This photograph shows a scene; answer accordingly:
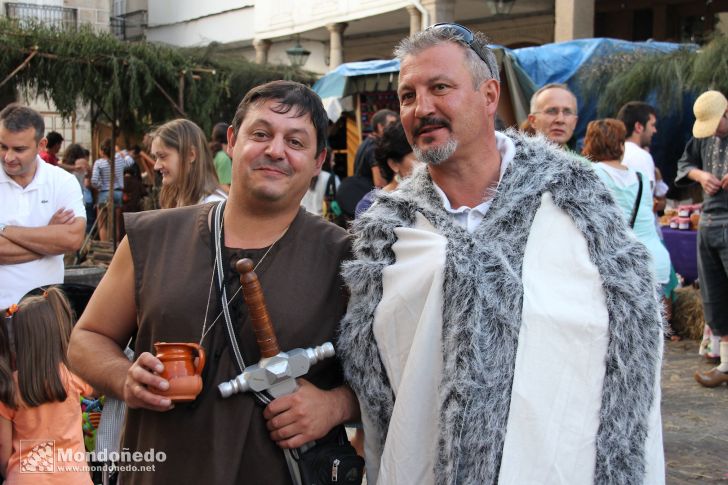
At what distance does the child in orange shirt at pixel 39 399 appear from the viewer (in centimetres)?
322

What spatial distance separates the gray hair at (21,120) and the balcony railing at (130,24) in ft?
80.5

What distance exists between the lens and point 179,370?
1.99 meters

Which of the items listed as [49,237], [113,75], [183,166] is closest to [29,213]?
[49,237]

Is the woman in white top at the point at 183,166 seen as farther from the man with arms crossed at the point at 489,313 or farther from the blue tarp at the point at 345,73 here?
the blue tarp at the point at 345,73

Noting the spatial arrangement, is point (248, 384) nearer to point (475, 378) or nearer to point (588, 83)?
point (475, 378)

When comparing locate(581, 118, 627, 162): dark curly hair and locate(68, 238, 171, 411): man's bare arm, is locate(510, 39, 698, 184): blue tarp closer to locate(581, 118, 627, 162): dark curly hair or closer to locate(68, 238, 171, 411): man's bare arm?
locate(581, 118, 627, 162): dark curly hair

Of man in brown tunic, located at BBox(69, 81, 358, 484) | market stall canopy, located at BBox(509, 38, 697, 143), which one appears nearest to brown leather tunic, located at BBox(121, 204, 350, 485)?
man in brown tunic, located at BBox(69, 81, 358, 484)

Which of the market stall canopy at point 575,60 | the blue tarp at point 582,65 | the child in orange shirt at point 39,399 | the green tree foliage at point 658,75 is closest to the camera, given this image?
the child in orange shirt at point 39,399

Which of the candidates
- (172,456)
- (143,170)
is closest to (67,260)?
(143,170)

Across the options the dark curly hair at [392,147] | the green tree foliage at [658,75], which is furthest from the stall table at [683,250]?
the dark curly hair at [392,147]

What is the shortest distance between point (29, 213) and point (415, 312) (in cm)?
313

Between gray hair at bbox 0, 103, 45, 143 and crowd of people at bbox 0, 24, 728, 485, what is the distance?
2516 millimetres

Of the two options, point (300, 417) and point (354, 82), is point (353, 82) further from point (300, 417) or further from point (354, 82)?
point (300, 417)

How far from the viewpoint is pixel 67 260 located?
1049 cm
